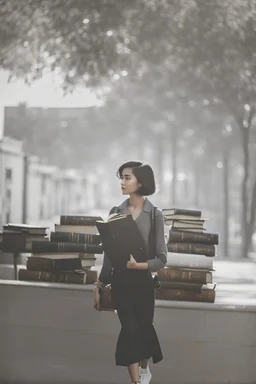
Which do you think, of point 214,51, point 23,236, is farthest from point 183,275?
point 214,51

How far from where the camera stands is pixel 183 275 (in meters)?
4.55

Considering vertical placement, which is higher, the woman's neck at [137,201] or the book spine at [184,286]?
the woman's neck at [137,201]

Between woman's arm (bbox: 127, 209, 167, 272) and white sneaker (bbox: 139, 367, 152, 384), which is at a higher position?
woman's arm (bbox: 127, 209, 167, 272)

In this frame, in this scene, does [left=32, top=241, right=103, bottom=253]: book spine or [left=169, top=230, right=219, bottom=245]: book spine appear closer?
[left=169, top=230, right=219, bottom=245]: book spine

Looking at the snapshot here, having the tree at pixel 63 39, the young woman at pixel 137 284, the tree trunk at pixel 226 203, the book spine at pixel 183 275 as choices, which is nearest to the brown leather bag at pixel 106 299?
the young woman at pixel 137 284

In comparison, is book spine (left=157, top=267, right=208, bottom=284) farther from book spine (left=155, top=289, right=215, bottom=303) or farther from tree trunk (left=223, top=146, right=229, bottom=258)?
tree trunk (left=223, top=146, right=229, bottom=258)

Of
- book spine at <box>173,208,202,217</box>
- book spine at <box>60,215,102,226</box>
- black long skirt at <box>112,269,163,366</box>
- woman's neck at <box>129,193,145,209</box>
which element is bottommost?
black long skirt at <box>112,269,163,366</box>

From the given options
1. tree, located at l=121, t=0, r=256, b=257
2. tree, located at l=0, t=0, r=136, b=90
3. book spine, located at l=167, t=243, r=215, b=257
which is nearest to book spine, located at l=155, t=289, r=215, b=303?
book spine, located at l=167, t=243, r=215, b=257

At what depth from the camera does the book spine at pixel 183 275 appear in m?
4.54

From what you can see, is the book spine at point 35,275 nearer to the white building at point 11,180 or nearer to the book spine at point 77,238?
the book spine at point 77,238

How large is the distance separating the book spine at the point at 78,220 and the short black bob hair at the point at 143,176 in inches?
37.3

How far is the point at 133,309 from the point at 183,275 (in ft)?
2.47

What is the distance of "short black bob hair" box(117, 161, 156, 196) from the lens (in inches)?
153

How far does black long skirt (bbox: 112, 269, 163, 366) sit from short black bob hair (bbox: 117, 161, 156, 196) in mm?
405
